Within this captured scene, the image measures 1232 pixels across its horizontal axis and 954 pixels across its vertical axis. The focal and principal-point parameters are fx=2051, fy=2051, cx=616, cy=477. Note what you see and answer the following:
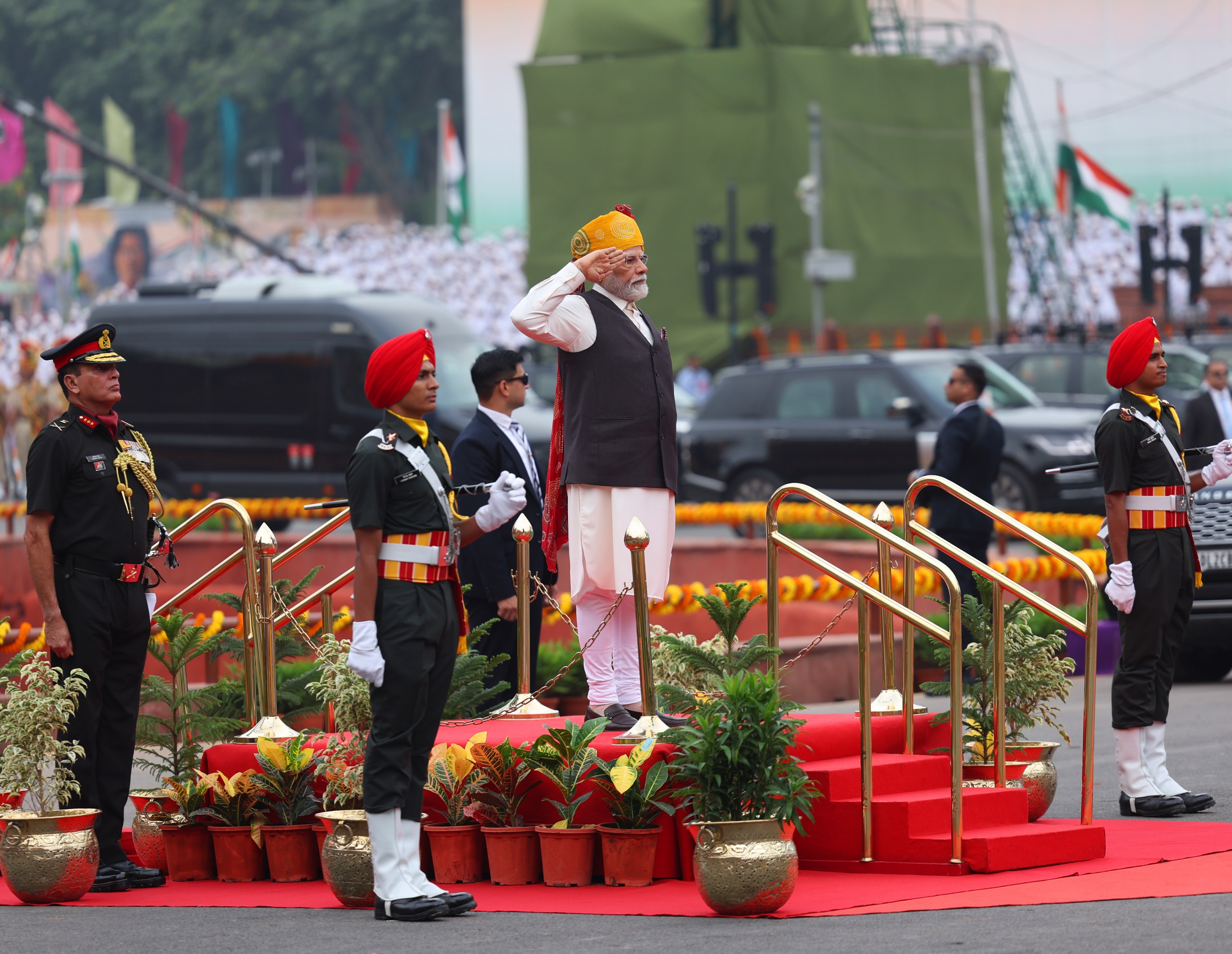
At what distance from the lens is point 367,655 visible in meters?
6.61

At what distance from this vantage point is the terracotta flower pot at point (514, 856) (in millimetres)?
7328

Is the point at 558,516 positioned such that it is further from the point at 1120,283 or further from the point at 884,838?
the point at 1120,283

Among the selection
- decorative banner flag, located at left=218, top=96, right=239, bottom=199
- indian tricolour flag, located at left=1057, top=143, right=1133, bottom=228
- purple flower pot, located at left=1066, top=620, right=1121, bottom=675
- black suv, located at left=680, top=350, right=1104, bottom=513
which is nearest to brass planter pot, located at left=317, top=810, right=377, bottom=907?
Result: purple flower pot, located at left=1066, top=620, right=1121, bottom=675

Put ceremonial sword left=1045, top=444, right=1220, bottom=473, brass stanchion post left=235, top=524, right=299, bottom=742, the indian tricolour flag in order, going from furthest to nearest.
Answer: the indian tricolour flag
ceremonial sword left=1045, top=444, right=1220, bottom=473
brass stanchion post left=235, top=524, right=299, bottom=742

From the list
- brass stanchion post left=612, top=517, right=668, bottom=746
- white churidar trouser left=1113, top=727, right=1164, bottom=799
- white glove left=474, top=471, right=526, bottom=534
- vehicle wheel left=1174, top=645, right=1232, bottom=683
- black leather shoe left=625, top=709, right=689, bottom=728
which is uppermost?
white glove left=474, top=471, right=526, bottom=534

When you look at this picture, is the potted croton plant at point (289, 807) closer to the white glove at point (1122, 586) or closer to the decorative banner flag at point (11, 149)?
the white glove at point (1122, 586)

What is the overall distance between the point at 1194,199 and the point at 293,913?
135 feet

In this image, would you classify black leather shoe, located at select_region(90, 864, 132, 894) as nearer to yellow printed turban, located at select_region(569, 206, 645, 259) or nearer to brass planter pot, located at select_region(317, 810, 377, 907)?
brass planter pot, located at select_region(317, 810, 377, 907)

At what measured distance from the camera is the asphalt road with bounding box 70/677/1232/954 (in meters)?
5.96

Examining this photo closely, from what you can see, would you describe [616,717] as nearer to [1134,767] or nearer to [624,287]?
[624,287]

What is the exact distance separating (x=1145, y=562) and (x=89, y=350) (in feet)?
14.0

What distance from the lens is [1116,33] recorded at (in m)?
46.9

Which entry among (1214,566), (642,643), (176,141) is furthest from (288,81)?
(642,643)

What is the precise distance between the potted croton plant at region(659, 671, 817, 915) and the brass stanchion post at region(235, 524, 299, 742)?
1.96m
